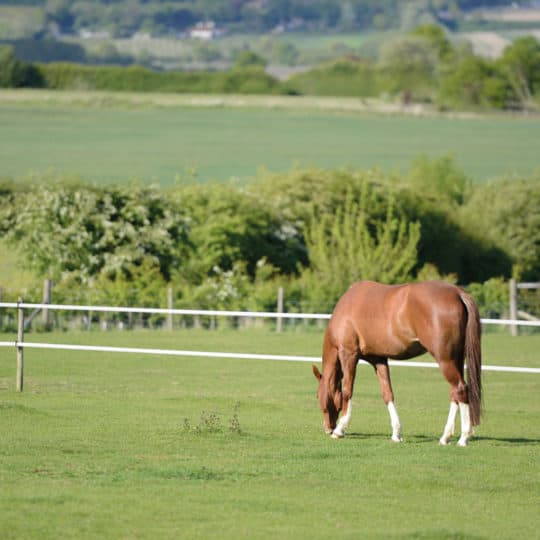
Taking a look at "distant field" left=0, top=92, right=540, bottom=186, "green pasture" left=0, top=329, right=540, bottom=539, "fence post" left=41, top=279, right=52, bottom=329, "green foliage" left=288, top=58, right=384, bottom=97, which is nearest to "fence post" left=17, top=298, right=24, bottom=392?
"green pasture" left=0, top=329, right=540, bottom=539

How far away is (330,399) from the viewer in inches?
501

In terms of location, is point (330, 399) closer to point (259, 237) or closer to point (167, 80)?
point (259, 237)

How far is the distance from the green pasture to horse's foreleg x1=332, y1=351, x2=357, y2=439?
0.14m

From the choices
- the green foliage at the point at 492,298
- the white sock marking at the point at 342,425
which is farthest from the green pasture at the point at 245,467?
the green foliage at the point at 492,298

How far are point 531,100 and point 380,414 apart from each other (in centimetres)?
12113

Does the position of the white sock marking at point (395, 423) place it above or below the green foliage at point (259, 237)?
below

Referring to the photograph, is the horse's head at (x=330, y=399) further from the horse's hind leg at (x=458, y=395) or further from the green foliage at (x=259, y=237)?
the green foliage at (x=259, y=237)

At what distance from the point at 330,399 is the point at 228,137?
328ft

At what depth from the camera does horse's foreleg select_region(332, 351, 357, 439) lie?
492 inches

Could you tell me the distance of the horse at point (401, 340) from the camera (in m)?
11.9

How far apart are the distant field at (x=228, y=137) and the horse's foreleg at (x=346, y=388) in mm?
64999

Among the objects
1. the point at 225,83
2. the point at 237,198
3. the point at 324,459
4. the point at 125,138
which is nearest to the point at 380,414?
the point at 324,459

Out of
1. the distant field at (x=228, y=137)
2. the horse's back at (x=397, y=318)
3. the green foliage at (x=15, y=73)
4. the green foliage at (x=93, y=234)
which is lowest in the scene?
the horse's back at (x=397, y=318)

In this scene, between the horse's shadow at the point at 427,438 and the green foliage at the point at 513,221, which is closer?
the horse's shadow at the point at 427,438
